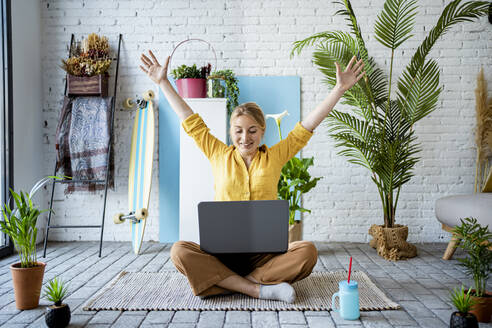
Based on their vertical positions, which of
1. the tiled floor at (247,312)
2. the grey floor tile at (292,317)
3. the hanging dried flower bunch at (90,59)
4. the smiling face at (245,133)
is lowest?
the tiled floor at (247,312)

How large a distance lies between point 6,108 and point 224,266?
2369 millimetres

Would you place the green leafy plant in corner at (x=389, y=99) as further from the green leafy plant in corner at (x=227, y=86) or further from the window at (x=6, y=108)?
the window at (x=6, y=108)

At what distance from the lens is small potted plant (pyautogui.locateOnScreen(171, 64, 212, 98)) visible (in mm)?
3500

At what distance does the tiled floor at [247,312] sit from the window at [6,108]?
2.10 ft

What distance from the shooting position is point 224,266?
2189mm

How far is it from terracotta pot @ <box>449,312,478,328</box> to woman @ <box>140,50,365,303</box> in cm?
71

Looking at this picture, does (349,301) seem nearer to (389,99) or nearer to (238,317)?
(238,317)

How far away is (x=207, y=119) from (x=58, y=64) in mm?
1541

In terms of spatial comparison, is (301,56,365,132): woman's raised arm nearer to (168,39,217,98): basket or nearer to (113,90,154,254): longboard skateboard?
(168,39,217,98): basket

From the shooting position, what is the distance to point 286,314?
1.99 meters

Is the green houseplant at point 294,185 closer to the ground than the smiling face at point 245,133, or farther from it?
closer to the ground

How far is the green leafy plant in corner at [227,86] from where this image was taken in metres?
3.52

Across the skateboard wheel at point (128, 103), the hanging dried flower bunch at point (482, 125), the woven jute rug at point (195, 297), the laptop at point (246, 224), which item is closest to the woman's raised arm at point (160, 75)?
the laptop at point (246, 224)

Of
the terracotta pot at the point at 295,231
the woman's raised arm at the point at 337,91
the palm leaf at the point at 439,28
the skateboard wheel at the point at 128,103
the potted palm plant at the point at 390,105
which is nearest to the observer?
the woman's raised arm at the point at 337,91
